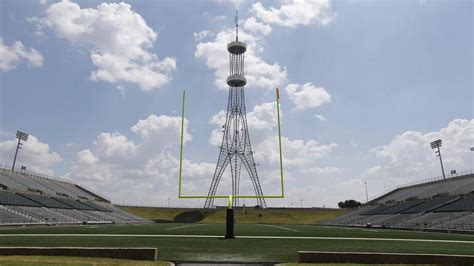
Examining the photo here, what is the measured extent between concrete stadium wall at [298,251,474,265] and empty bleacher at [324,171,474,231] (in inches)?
828

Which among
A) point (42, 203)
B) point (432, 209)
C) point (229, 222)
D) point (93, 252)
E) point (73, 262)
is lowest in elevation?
point (73, 262)

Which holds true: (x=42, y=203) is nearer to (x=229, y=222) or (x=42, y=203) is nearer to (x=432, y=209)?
(x=229, y=222)

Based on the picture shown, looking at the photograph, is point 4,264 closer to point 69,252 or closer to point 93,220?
point 69,252

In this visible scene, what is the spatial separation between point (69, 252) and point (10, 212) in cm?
2648

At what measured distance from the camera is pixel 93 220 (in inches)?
1540

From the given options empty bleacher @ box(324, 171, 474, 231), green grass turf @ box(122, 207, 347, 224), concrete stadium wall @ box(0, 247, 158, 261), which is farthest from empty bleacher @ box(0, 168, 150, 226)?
empty bleacher @ box(324, 171, 474, 231)

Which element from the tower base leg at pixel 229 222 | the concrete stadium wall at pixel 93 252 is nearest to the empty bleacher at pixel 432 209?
the tower base leg at pixel 229 222

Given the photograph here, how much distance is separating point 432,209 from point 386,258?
31.7 metres

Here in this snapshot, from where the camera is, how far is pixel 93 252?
9.55 meters

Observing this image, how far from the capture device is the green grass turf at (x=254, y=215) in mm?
57625

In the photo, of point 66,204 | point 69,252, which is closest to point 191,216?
point 66,204

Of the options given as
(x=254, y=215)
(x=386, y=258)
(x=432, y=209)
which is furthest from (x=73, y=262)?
(x=254, y=215)

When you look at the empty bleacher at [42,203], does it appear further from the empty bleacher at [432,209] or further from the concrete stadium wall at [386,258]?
the empty bleacher at [432,209]

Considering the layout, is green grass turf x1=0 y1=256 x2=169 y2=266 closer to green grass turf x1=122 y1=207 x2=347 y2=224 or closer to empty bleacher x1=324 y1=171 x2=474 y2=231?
empty bleacher x1=324 y1=171 x2=474 y2=231
